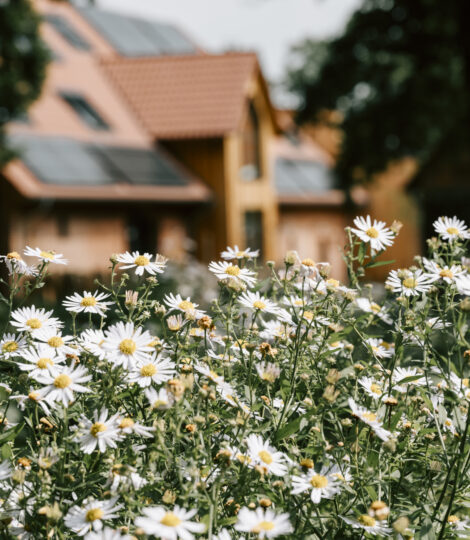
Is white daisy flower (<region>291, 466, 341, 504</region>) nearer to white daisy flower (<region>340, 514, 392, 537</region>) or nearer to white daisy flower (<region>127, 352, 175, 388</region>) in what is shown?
white daisy flower (<region>340, 514, 392, 537</region>)

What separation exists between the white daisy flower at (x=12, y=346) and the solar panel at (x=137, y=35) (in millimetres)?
20679

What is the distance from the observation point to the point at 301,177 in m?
23.3

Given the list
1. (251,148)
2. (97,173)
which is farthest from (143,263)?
(251,148)

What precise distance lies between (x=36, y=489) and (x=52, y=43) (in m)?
19.0

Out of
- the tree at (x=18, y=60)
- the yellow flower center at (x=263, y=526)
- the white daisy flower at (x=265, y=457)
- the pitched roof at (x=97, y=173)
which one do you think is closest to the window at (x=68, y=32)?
the pitched roof at (x=97, y=173)

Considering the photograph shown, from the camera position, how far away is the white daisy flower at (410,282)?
2035 mm

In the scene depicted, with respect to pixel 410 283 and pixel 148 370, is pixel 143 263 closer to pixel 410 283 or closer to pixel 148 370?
pixel 148 370

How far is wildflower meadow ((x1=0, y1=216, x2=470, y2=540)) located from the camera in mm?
1578

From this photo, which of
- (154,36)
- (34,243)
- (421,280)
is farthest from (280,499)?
(154,36)

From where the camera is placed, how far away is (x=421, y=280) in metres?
2.13

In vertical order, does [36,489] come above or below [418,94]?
below

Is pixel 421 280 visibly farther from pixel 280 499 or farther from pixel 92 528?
pixel 92 528

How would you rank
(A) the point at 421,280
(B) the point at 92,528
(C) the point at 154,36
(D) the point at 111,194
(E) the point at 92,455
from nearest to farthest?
(B) the point at 92,528 → (E) the point at 92,455 → (A) the point at 421,280 → (D) the point at 111,194 → (C) the point at 154,36

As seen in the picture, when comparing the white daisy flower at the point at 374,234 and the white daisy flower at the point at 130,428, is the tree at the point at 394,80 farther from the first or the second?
the white daisy flower at the point at 130,428
